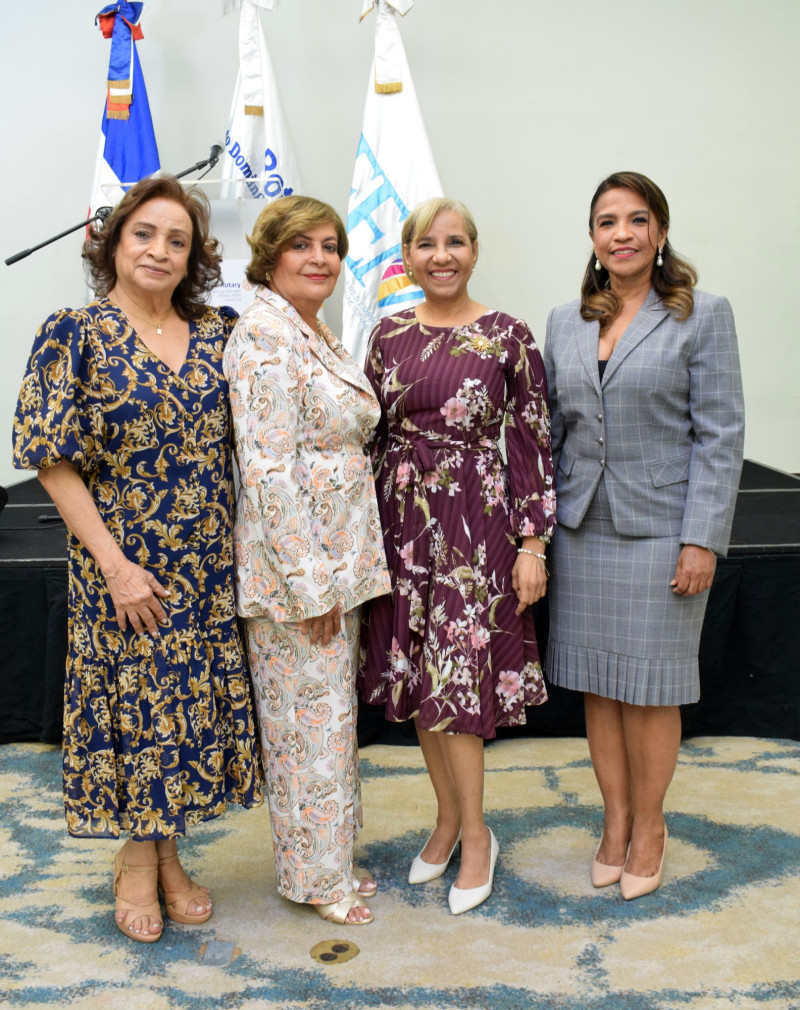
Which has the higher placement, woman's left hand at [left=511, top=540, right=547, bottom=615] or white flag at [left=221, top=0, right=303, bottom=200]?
white flag at [left=221, top=0, right=303, bottom=200]

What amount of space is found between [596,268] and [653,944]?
1409 mm

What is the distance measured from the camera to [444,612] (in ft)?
6.39

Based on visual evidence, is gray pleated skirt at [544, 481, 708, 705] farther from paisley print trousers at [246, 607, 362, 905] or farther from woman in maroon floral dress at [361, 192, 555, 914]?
paisley print trousers at [246, 607, 362, 905]

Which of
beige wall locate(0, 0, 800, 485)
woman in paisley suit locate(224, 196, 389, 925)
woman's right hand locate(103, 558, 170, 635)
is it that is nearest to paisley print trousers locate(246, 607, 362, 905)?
woman in paisley suit locate(224, 196, 389, 925)

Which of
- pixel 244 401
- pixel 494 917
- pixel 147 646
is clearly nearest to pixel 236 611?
pixel 147 646

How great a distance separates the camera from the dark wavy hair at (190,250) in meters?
1.77

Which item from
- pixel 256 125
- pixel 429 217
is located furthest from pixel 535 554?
pixel 256 125

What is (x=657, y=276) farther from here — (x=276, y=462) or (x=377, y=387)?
(x=276, y=462)

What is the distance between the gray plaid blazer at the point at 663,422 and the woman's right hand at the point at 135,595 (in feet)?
2.88

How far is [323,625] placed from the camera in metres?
1.84

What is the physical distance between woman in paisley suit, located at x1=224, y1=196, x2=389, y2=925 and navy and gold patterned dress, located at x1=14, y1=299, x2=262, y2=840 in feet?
0.24

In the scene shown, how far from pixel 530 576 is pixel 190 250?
0.95 meters

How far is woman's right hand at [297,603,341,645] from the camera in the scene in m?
1.83

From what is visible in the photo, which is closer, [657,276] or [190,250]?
[190,250]
